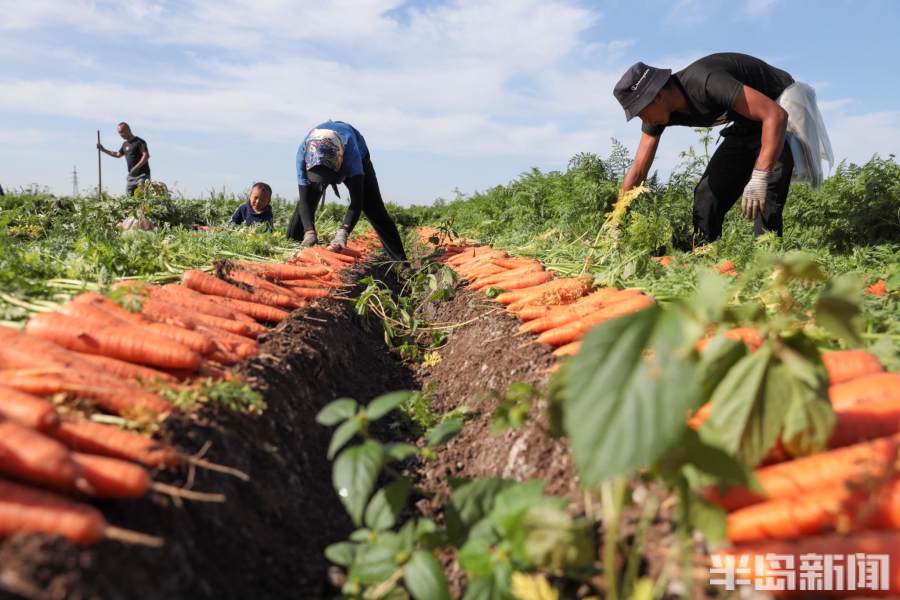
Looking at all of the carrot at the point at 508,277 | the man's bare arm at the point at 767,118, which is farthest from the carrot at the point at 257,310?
the man's bare arm at the point at 767,118

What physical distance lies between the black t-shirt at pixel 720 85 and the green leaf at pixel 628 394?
12.7 feet

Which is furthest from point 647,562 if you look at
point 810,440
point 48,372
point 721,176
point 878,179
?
point 878,179

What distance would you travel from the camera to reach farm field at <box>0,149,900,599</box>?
123 centimetres

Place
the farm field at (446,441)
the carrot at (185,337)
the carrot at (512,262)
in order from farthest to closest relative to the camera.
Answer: the carrot at (512,262) → the carrot at (185,337) → the farm field at (446,441)

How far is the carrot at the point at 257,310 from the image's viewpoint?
342cm

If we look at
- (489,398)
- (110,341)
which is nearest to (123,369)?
(110,341)

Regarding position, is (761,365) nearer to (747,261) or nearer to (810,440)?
(810,440)

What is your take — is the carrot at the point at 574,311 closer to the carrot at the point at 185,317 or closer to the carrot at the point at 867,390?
the carrot at the point at 867,390

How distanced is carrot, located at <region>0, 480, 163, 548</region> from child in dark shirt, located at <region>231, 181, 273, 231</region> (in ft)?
23.7

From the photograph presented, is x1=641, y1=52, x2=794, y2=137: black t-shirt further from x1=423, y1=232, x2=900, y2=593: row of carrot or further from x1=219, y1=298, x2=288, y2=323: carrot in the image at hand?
x1=219, y1=298, x2=288, y2=323: carrot

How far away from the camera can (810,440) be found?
4.83 feet

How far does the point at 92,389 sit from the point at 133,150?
1107 cm

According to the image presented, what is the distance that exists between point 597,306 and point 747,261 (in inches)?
54.4

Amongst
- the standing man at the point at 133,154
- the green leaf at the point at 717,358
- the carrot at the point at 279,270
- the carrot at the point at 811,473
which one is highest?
the standing man at the point at 133,154
